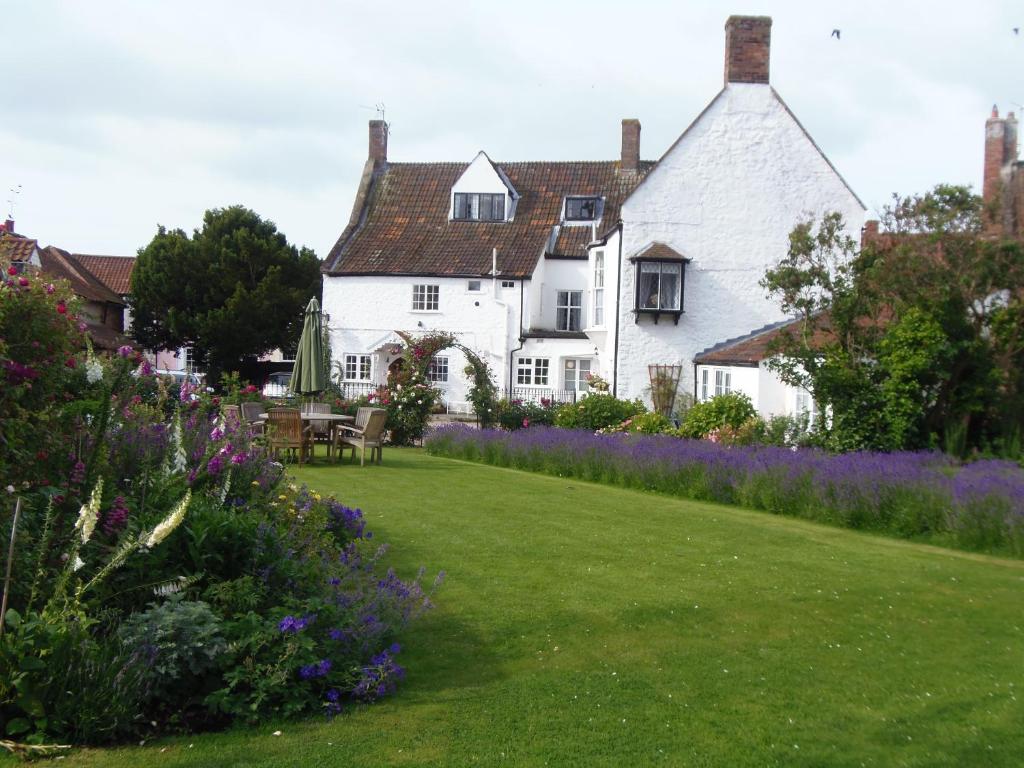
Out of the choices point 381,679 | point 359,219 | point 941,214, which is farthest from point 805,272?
point 359,219

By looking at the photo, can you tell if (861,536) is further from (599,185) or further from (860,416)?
(599,185)

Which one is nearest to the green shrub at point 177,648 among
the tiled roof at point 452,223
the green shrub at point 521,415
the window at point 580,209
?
the green shrub at point 521,415

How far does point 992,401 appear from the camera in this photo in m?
17.5

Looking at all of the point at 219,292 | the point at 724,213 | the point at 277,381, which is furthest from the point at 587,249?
the point at 277,381

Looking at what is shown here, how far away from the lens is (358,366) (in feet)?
126

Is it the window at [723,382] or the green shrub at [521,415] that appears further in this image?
the window at [723,382]

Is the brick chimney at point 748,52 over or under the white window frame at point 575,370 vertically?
over

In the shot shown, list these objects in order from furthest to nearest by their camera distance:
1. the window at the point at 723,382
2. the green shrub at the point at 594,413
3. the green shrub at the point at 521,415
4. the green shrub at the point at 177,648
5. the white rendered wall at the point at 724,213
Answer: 1. the white rendered wall at the point at 724,213
2. the window at the point at 723,382
3. the green shrub at the point at 521,415
4. the green shrub at the point at 594,413
5. the green shrub at the point at 177,648

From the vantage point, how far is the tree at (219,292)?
1719 inches

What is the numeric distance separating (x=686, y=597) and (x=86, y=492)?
4.83 m

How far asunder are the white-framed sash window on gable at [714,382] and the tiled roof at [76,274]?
30.2 m

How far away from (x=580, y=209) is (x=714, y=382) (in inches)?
580

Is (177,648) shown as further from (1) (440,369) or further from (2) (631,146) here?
(2) (631,146)

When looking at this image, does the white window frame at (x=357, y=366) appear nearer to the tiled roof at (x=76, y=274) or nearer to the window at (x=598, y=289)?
the window at (x=598, y=289)
